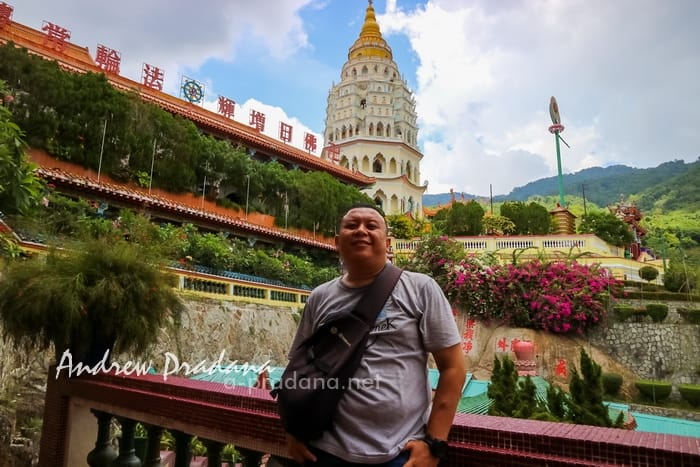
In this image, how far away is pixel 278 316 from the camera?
16.1 meters

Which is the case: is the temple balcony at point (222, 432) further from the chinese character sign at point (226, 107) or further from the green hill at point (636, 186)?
the green hill at point (636, 186)

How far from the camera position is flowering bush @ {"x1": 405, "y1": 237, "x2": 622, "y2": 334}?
58.1ft

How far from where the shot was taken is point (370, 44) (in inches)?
1929

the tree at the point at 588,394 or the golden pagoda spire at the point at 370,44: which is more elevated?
the golden pagoda spire at the point at 370,44

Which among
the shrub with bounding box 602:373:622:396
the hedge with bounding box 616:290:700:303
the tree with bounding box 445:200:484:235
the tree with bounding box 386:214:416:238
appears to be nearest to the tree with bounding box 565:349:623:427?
the shrub with bounding box 602:373:622:396

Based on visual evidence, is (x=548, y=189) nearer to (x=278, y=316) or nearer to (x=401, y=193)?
(x=401, y=193)

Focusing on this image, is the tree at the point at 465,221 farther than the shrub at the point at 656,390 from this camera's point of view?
Yes

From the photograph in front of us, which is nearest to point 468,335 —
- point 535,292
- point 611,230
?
point 535,292

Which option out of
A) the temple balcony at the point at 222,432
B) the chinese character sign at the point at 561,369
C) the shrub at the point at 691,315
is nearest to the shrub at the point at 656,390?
the chinese character sign at the point at 561,369

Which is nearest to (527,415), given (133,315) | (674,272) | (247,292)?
(133,315)

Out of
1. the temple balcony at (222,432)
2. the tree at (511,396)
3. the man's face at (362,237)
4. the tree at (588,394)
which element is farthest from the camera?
the tree at (511,396)

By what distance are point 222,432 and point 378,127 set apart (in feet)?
150

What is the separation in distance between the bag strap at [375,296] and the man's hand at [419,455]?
0.39 metres

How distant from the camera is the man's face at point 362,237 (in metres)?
1.86
